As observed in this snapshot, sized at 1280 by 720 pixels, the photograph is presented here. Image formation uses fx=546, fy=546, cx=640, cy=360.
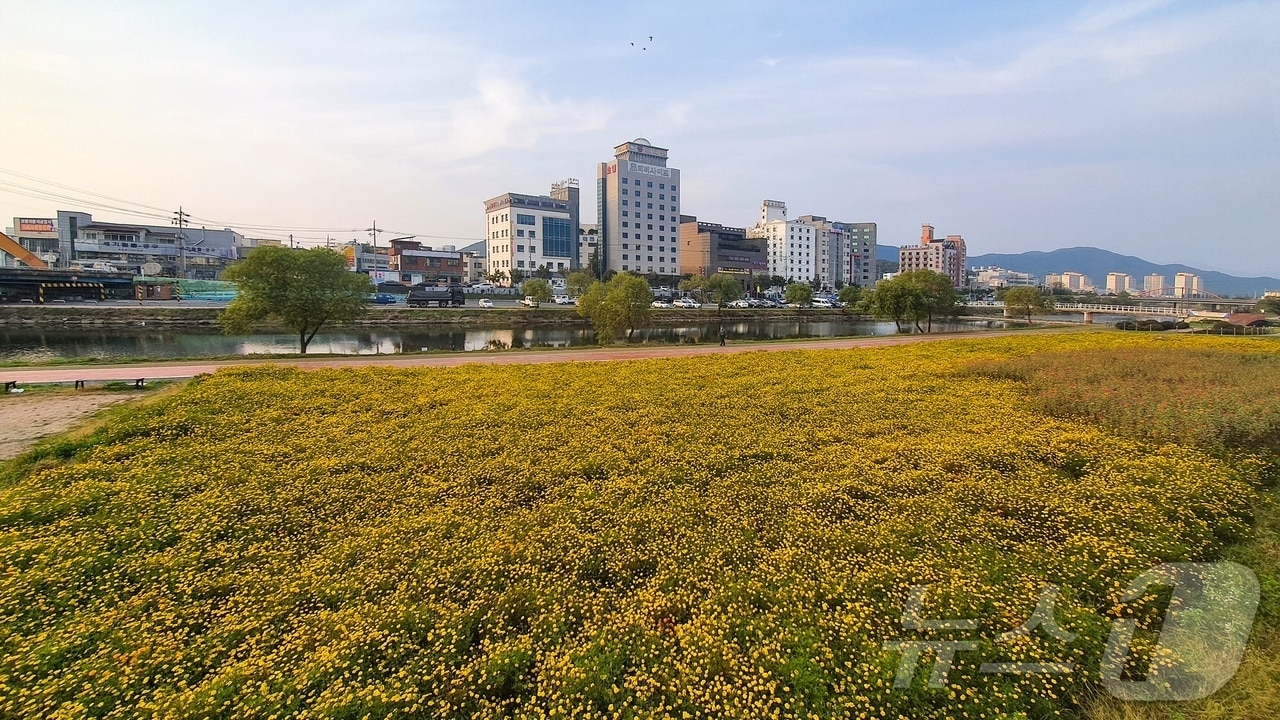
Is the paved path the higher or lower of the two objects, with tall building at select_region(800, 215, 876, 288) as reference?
lower

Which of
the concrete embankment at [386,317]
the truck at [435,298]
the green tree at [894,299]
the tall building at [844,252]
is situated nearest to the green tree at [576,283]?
the concrete embankment at [386,317]

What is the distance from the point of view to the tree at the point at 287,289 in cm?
2102

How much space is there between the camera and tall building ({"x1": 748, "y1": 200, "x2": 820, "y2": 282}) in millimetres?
111688

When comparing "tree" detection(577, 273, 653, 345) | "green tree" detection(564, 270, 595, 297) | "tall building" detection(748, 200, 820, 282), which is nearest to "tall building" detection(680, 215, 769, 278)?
"tall building" detection(748, 200, 820, 282)

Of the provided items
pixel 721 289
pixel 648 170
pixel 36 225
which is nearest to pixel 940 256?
pixel 648 170

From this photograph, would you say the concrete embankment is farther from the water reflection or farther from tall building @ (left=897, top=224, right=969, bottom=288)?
tall building @ (left=897, top=224, right=969, bottom=288)

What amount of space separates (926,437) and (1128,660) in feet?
15.0

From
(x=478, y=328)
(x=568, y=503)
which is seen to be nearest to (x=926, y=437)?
(x=568, y=503)

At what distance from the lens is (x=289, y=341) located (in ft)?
105

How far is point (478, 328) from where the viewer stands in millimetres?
42031

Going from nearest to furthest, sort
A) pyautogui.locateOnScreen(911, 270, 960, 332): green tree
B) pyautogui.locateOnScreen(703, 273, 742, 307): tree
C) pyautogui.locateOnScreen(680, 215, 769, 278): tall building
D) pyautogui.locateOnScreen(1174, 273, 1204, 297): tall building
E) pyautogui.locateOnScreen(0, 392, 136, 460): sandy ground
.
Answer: pyautogui.locateOnScreen(0, 392, 136, 460): sandy ground → pyautogui.locateOnScreen(911, 270, 960, 332): green tree → pyautogui.locateOnScreen(703, 273, 742, 307): tree → pyautogui.locateOnScreen(680, 215, 769, 278): tall building → pyautogui.locateOnScreen(1174, 273, 1204, 297): tall building

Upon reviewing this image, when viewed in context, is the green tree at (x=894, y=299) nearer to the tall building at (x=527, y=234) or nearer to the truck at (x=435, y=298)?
the truck at (x=435, y=298)

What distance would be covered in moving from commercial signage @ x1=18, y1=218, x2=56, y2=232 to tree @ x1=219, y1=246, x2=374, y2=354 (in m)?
89.6

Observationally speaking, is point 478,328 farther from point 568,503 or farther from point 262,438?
point 568,503
